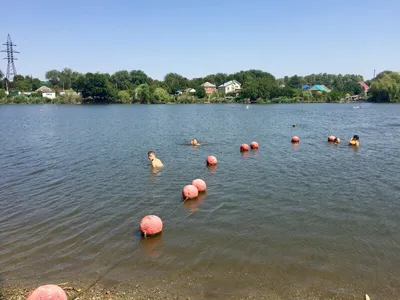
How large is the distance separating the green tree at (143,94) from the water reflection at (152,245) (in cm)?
14737

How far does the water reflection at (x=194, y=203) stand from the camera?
15048 millimetres

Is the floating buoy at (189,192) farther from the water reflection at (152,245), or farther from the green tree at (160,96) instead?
the green tree at (160,96)

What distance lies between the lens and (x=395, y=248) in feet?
36.3

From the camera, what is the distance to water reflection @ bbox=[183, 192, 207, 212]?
15.0 metres

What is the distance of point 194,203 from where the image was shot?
1554 centimetres

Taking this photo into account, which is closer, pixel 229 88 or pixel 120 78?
pixel 229 88

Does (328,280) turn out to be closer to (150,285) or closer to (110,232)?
(150,285)

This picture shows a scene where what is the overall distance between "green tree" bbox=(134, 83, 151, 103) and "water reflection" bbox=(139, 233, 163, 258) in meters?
147

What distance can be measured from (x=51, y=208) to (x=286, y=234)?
10822mm

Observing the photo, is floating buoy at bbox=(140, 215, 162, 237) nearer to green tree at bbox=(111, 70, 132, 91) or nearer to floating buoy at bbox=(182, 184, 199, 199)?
floating buoy at bbox=(182, 184, 199, 199)

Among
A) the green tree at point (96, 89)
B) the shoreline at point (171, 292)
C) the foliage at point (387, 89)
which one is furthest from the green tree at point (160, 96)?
the shoreline at point (171, 292)

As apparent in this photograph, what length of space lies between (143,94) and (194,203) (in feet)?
478

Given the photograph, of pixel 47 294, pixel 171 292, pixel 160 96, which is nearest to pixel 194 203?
pixel 171 292

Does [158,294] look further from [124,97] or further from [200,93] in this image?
[200,93]
